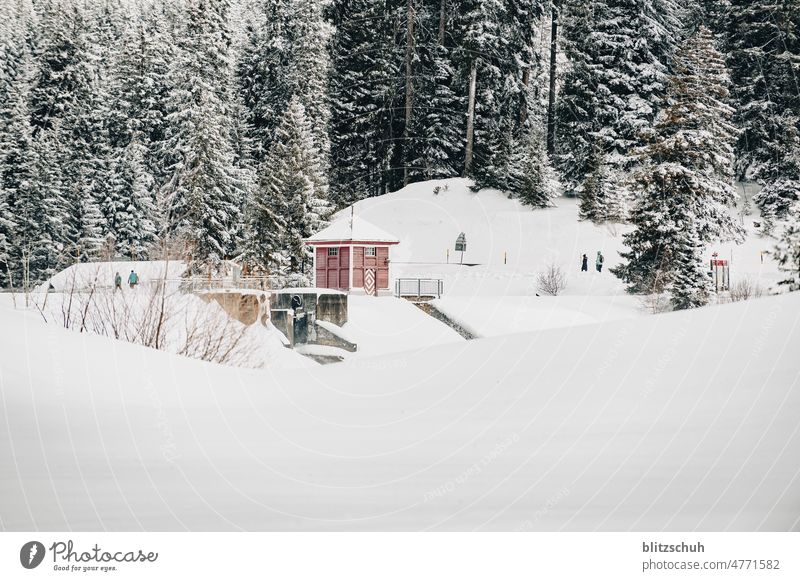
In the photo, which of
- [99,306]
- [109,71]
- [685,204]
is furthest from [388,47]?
[99,306]

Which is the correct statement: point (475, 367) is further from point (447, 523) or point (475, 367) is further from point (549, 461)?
point (447, 523)

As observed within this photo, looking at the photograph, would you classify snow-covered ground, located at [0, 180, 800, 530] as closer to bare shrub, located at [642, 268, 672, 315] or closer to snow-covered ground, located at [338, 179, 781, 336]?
bare shrub, located at [642, 268, 672, 315]

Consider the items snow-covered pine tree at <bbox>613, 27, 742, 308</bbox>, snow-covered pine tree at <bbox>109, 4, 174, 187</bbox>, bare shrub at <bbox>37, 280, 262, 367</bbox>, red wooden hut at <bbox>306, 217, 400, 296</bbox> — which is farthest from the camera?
snow-covered pine tree at <bbox>109, 4, 174, 187</bbox>

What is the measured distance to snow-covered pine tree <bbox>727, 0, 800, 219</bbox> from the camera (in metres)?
13.3

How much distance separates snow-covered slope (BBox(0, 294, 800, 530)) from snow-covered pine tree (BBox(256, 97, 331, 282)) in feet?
51.2

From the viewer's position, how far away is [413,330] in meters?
16.9

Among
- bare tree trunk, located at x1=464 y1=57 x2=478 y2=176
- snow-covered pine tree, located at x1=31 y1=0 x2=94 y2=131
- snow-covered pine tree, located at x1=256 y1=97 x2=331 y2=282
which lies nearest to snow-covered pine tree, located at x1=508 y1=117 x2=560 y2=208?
bare tree trunk, located at x1=464 y1=57 x2=478 y2=176

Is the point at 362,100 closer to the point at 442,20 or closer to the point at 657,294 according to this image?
the point at 442,20

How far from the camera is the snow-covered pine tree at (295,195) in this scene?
75.4ft

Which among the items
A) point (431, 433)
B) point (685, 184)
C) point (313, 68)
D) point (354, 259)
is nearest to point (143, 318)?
point (431, 433)

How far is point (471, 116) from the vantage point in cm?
2608

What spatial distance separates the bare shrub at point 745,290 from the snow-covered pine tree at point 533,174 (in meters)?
9.61

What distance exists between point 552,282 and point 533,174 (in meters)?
6.35
